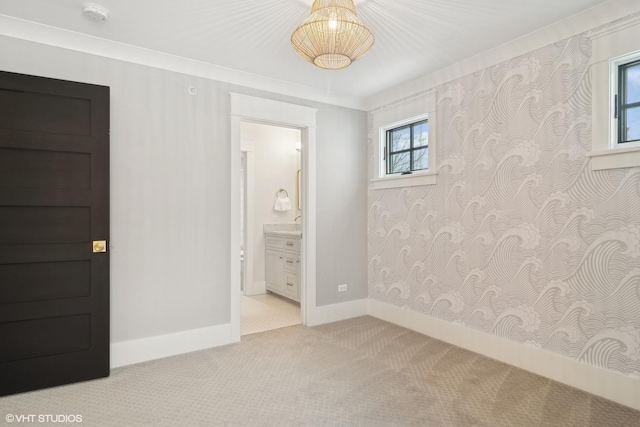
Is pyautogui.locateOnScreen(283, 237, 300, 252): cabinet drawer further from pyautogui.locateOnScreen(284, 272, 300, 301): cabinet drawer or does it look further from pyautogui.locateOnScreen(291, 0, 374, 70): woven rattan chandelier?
pyautogui.locateOnScreen(291, 0, 374, 70): woven rattan chandelier

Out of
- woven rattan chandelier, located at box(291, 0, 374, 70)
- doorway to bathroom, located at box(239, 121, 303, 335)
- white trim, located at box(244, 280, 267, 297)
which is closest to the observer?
woven rattan chandelier, located at box(291, 0, 374, 70)

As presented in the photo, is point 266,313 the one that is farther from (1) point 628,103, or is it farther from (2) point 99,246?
(1) point 628,103

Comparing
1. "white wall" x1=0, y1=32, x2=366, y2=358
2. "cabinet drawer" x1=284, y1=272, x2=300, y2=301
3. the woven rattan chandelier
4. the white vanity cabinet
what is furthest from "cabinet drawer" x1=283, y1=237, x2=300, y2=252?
the woven rattan chandelier

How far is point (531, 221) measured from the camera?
2.74 metres

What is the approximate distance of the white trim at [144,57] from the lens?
8.36ft

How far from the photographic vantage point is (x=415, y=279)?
12.1 ft

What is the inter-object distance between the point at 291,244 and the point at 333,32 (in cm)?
316

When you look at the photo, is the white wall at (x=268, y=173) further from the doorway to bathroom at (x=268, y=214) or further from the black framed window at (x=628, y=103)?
the black framed window at (x=628, y=103)

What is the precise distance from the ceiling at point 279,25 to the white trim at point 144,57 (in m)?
0.07

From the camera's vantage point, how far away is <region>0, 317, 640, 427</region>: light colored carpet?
83.2 inches

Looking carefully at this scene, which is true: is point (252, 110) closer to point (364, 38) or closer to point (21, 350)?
point (364, 38)

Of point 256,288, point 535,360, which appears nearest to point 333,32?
point 535,360

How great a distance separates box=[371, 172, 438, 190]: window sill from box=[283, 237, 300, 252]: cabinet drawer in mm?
1223

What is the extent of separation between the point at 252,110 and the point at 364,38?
1.76 m
